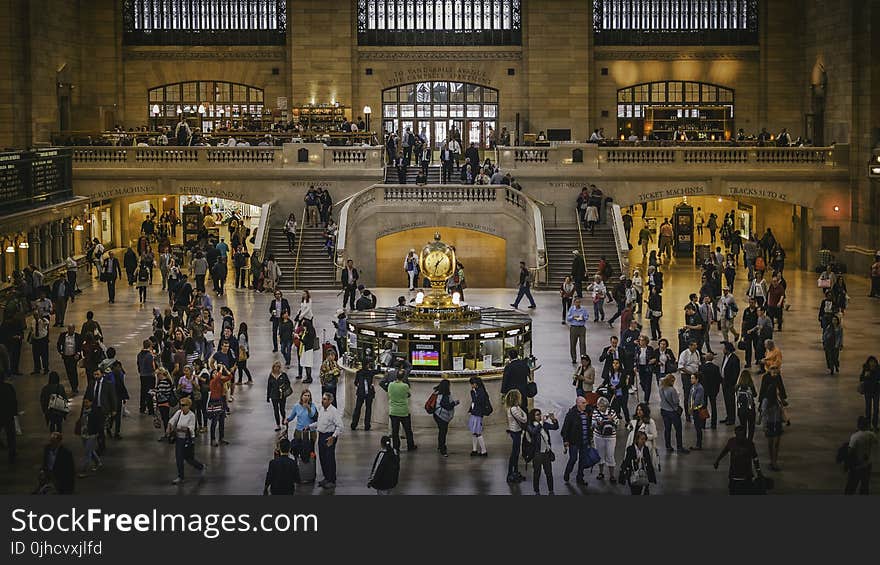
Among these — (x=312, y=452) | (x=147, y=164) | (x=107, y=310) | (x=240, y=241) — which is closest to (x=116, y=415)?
(x=312, y=452)

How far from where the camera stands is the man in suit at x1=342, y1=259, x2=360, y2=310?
3625 centimetres

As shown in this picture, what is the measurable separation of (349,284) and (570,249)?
29.5 ft

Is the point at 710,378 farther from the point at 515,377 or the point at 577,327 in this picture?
the point at 577,327

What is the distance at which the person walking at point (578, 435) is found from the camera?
20.5 metres

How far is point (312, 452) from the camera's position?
2048 centimetres

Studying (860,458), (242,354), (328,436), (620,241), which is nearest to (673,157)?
(620,241)

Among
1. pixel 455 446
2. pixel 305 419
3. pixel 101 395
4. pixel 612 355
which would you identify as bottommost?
pixel 455 446

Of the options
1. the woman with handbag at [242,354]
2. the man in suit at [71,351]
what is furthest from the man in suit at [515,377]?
the man in suit at [71,351]

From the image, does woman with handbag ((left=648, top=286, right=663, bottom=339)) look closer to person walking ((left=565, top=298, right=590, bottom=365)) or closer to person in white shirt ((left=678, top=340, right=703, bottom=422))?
person walking ((left=565, top=298, right=590, bottom=365))

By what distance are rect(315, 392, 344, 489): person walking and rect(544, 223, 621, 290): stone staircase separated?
2124cm

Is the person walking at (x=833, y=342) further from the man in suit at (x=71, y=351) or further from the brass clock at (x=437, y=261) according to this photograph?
the man in suit at (x=71, y=351)

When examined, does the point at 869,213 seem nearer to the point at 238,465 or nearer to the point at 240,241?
the point at 240,241

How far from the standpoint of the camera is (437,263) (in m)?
23.6

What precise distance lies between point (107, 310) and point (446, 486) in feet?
61.0
